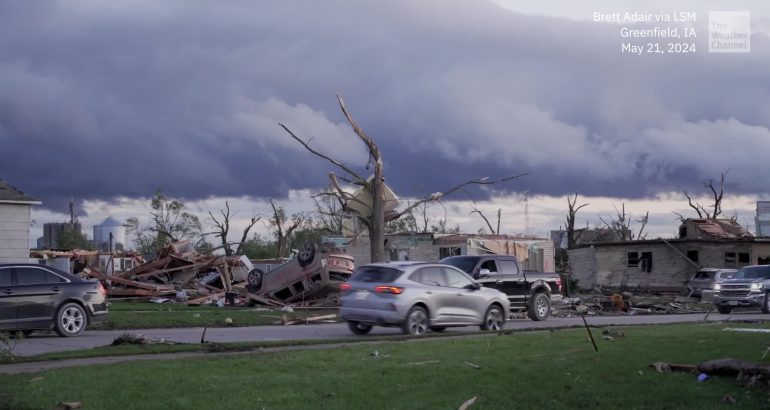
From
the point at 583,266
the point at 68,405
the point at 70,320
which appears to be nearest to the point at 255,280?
the point at 70,320

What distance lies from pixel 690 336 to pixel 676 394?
25.6ft

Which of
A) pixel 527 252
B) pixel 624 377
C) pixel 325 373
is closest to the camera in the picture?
pixel 624 377

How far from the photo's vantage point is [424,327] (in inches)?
755

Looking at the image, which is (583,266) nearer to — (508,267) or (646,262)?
(646,262)

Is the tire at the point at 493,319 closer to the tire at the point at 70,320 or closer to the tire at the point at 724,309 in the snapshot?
the tire at the point at 70,320

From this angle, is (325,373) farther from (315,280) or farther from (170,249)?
(170,249)

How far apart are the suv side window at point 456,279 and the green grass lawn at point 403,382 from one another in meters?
6.05

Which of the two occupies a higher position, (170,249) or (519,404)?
(170,249)

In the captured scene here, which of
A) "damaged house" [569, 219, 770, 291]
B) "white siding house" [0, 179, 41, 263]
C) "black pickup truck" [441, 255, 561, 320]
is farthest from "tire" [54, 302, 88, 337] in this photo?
"damaged house" [569, 219, 770, 291]

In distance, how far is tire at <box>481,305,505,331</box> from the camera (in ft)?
68.3

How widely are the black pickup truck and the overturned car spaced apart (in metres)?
6.40

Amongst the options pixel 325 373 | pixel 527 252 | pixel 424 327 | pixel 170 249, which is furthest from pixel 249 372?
pixel 527 252

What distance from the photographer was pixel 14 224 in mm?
31281

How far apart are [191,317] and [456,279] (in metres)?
8.10
